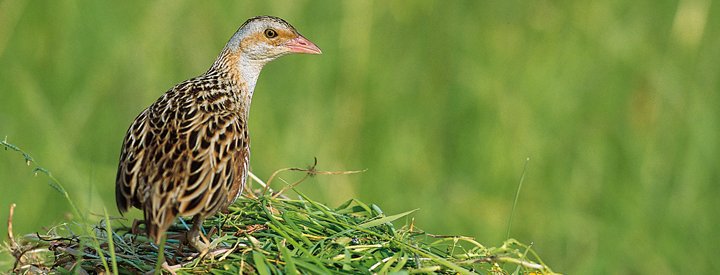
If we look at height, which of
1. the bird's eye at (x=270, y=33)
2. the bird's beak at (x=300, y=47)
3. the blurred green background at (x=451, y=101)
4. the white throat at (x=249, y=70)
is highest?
the bird's eye at (x=270, y=33)

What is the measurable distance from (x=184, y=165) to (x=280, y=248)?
54 centimetres

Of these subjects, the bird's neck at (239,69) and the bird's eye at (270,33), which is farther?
the bird's eye at (270,33)

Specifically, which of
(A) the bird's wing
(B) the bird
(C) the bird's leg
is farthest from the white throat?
(C) the bird's leg

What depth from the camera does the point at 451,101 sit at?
1146cm

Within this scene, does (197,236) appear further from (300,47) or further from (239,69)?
(300,47)

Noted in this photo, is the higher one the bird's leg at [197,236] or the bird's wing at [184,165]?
the bird's wing at [184,165]

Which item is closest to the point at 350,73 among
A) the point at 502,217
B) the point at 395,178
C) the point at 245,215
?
the point at 395,178

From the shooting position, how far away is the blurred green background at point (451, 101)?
10742 millimetres

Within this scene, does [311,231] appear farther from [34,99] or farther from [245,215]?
[34,99]

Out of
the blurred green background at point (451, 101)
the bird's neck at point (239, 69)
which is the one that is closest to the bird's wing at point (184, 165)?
the bird's neck at point (239, 69)

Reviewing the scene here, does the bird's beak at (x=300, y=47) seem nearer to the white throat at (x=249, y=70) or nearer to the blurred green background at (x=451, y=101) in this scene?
the white throat at (x=249, y=70)

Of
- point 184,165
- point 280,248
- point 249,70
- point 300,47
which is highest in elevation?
point 300,47

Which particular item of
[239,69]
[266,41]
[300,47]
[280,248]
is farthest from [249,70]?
[280,248]

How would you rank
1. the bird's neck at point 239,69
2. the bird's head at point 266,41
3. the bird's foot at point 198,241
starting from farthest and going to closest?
the bird's head at point 266,41
the bird's neck at point 239,69
the bird's foot at point 198,241
